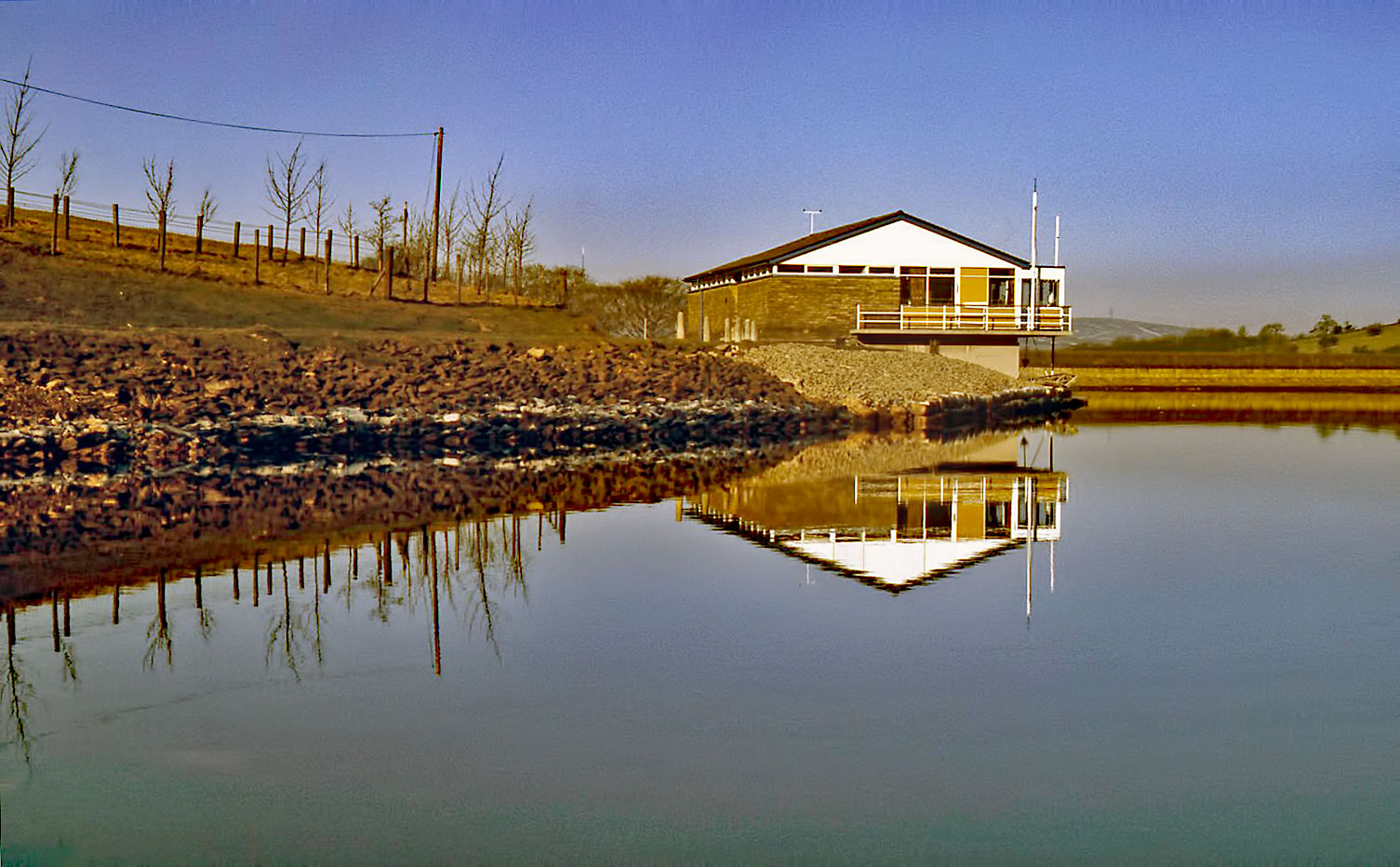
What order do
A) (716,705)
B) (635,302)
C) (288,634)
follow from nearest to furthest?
(716,705), (288,634), (635,302)

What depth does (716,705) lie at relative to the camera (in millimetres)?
7406

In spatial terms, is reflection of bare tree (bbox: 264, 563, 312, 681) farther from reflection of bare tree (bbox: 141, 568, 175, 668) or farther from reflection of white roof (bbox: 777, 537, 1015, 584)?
reflection of white roof (bbox: 777, 537, 1015, 584)

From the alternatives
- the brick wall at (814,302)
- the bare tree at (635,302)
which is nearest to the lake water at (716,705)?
the brick wall at (814,302)

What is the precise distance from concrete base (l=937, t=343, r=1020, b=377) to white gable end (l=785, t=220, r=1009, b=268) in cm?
341

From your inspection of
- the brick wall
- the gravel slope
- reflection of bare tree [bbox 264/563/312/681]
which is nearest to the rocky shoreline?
the gravel slope

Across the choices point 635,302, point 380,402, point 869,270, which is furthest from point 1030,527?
point 635,302

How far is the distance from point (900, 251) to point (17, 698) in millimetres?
49743

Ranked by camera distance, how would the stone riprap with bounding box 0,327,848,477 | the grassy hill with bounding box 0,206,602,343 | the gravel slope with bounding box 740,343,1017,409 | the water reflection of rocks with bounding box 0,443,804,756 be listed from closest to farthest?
1. the water reflection of rocks with bounding box 0,443,804,756
2. the stone riprap with bounding box 0,327,848,477
3. the grassy hill with bounding box 0,206,602,343
4. the gravel slope with bounding box 740,343,1017,409

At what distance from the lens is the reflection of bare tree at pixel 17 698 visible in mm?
6699

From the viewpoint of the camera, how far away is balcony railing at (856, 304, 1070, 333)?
5422 centimetres

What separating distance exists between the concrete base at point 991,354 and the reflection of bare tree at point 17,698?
49293 millimetres

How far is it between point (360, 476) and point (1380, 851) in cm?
1751

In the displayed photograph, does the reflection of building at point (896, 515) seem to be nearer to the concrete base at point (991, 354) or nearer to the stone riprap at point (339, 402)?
the stone riprap at point (339, 402)

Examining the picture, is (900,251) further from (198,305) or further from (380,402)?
(380,402)
